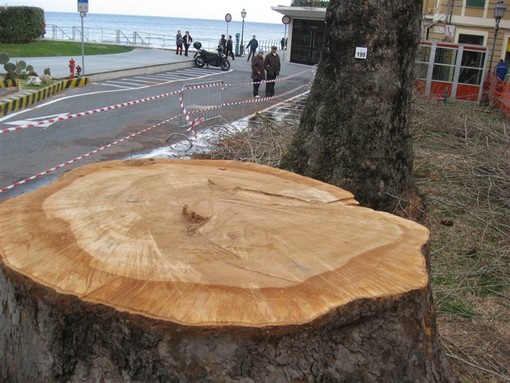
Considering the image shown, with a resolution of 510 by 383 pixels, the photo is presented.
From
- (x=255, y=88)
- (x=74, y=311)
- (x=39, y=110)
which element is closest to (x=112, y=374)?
(x=74, y=311)

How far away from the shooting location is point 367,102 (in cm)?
559

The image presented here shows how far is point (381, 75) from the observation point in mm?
5590

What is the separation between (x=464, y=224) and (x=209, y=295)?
5.06m

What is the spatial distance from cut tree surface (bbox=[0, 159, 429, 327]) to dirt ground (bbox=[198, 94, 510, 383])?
5.05 feet

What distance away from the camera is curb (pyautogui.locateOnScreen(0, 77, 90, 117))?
11273 millimetres

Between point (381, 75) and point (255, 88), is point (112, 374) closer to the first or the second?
point (381, 75)

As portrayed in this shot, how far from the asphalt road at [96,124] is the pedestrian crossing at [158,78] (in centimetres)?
4

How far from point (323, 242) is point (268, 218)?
1.17 feet

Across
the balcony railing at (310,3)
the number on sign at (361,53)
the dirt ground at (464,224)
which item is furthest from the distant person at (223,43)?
the number on sign at (361,53)

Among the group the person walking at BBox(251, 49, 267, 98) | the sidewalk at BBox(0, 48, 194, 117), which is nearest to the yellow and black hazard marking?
the sidewalk at BBox(0, 48, 194, 117)

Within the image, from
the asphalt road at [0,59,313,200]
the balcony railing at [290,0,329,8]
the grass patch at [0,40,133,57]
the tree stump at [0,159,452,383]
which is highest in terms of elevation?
the balcony railing at [290,0,329,8]

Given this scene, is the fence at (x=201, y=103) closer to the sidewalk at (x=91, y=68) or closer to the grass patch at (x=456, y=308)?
the sidewalk at (x=91, y=68)

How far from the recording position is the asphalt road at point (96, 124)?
8719mm

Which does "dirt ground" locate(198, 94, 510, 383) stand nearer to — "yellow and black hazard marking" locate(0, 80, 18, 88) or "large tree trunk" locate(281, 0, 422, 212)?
"large tree trunk" locate(281, 0, 422, 212)
